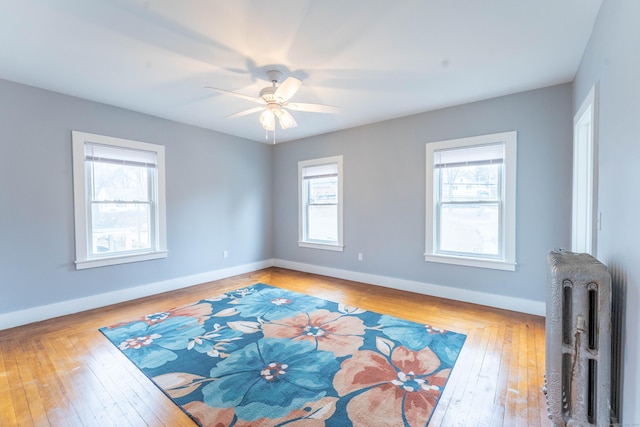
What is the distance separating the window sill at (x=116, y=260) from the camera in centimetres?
356

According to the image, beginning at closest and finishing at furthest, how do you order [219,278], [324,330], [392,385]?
[392,385], [324,330], [219,278]

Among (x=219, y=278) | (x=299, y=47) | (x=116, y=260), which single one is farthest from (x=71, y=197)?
(x=299, y=47)

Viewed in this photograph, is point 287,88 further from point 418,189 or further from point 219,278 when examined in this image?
point 219,278

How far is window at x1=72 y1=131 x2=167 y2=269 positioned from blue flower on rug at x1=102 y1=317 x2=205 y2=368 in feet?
4.10

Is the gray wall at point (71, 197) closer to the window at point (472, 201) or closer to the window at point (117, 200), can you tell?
the window at point (117, 200)

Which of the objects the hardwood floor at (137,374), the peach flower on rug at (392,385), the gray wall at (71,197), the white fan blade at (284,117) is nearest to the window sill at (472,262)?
the hardwood floor at (137,374)

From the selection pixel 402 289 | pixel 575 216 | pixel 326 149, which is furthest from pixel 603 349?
pixel 326 149

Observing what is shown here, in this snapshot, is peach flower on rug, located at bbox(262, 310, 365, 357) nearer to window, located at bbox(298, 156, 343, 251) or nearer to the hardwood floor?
the hardwood floor

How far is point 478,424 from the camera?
1699 mm

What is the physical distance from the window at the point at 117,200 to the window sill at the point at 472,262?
4.01 meters

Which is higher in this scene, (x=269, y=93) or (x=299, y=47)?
(x=299, y=47)

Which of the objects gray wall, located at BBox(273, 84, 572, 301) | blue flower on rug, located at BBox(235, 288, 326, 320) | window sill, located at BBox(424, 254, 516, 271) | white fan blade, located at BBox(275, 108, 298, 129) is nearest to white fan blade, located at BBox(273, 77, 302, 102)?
white fan blade, located at BBox(275, 108, 298, 129)

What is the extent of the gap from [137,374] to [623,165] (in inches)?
136

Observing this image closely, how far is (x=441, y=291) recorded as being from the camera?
401 centimetres
